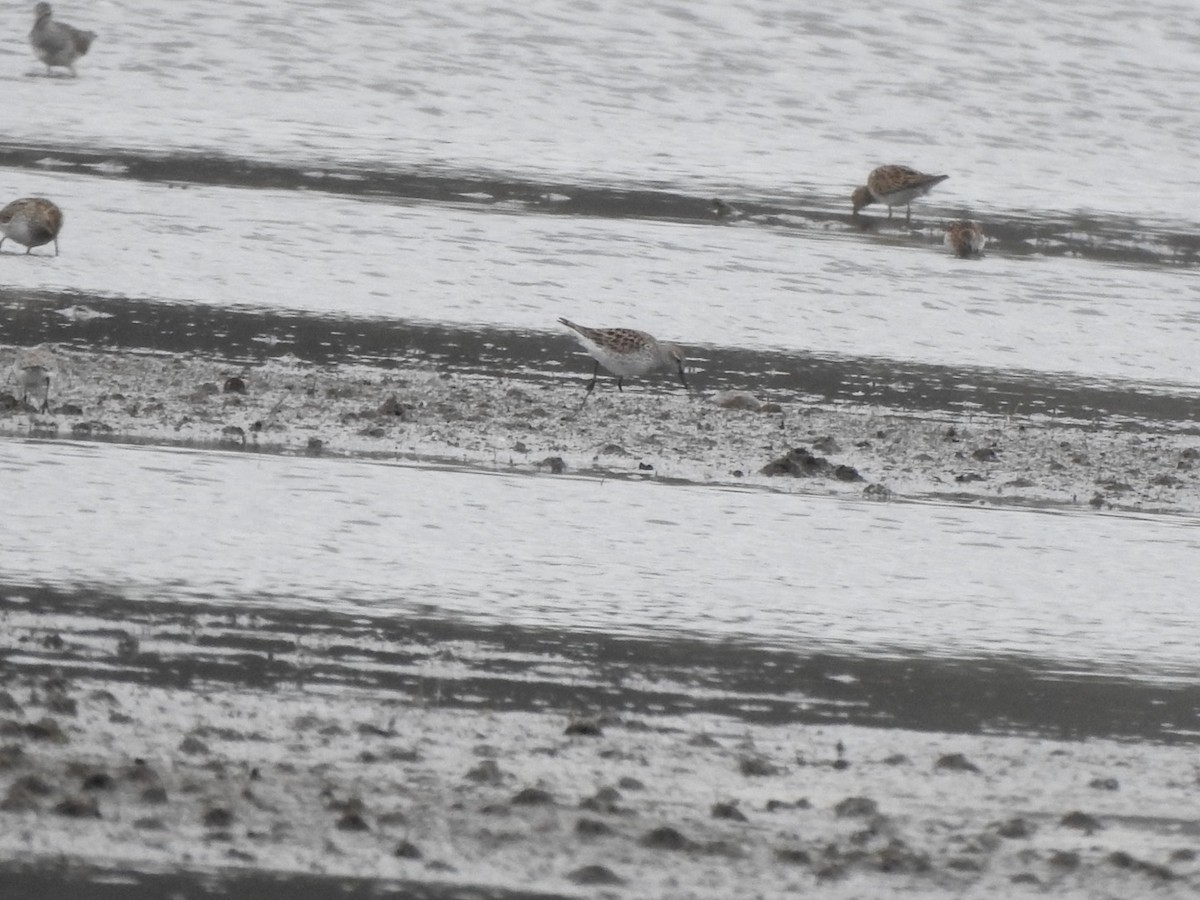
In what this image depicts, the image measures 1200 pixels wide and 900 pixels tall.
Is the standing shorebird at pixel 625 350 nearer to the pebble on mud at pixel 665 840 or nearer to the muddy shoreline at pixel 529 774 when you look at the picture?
the muddy shoreline at pixel 529 774

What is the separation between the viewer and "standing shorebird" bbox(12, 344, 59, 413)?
9689mm

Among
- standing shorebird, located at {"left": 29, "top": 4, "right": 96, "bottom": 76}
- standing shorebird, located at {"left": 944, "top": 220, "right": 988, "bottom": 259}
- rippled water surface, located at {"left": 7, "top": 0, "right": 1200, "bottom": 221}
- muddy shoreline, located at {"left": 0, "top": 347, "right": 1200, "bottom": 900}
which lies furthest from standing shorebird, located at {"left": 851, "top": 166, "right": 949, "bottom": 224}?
muddy shoreline, located at {"left": 0, "top": 347, "right": 1200, "bottom": 900}

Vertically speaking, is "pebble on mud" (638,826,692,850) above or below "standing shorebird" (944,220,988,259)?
above

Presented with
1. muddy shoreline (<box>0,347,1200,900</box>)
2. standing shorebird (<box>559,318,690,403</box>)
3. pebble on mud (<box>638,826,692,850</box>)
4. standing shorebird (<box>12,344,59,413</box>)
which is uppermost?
pebble on mud (<box>638,826,692,850</box>)

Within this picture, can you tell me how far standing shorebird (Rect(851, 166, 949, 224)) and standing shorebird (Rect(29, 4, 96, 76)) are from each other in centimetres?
937

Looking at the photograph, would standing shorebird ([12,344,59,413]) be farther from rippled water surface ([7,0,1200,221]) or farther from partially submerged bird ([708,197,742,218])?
rippled water surface ([7,0,1200,221])

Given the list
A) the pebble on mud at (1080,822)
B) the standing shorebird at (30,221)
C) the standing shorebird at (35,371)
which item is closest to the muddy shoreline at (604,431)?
the standing shorebird at (35,371)

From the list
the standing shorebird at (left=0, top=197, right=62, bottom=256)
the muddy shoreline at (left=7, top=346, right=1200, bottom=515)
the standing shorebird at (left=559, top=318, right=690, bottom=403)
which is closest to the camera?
the muddy shoreline at (left=7, top=346, right=1200, bottom=515)

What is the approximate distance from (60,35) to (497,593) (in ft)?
55.7

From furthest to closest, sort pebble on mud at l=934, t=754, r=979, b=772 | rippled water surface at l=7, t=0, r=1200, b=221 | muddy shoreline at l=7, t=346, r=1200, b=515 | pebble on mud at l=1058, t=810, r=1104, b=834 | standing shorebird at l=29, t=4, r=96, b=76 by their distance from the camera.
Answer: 1. standing shorebird at l=29, t=4, r=96, b=76
2. rippled water surface at l=7, t=0, r=1200, b=221
3. muddy shoreline at l=7, t=346, r=1200, b=515
4. pebble on mud at l=934, t=754, r=979, b=772
5. pebble on mud at l=1058, t=810, r=1104, b=834

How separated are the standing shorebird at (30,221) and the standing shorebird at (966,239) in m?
7.03

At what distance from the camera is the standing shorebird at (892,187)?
18.2 m

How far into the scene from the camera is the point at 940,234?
706 inches

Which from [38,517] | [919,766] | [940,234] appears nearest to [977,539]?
[919,766]
